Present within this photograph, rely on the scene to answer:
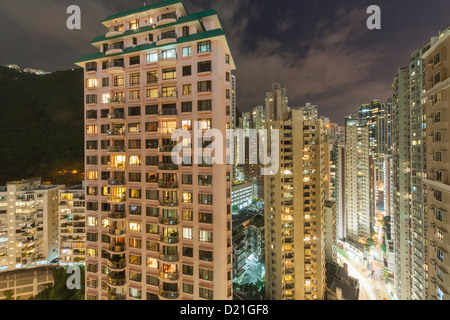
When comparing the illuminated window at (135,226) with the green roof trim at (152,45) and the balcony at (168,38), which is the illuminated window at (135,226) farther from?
the balcony at (168,38)

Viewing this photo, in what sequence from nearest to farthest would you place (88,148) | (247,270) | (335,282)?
(88,148)
(335,282)
(247,270)

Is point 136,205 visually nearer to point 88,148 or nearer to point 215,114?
point 88,148

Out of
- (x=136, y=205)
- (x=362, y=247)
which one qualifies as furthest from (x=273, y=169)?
(x=362, y=247)

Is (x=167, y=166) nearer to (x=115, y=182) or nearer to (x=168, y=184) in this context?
(x=168, y=184)

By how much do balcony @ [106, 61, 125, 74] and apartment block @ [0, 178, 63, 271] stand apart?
34.2 m

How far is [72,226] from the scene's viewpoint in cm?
3375

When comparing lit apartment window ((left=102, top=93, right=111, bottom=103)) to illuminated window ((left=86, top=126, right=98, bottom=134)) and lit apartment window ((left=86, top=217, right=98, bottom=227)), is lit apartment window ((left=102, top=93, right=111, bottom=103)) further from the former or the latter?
lit apartment window ((left=86, top=217, right=98, bottom=227))

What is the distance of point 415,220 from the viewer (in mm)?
23984

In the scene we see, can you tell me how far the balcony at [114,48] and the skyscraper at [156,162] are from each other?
0.27ft

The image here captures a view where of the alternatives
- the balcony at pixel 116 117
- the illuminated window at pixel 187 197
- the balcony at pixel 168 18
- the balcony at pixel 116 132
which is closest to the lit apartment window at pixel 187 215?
the illuminated window at pixel 187 197

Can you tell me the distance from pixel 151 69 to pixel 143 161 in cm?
655

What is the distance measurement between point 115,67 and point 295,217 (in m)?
27.1

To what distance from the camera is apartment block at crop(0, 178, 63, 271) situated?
1273 inches
